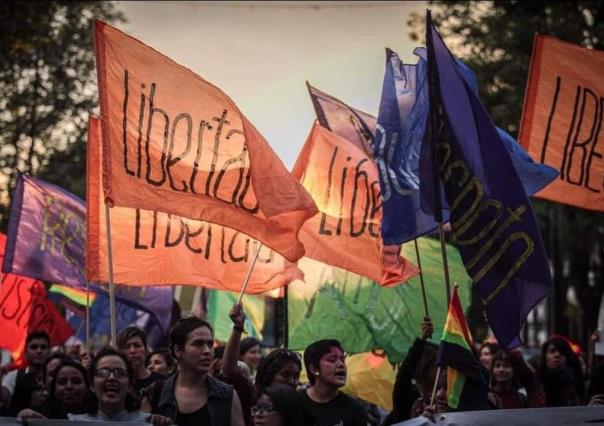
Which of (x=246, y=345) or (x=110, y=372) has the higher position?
(x=246, y=345)

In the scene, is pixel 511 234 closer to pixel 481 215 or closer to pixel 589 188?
pixel 481 215

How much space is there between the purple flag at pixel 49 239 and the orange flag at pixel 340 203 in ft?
7.33

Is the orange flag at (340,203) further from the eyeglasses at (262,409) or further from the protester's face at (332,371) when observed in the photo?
the eyeglasses at (262,409)

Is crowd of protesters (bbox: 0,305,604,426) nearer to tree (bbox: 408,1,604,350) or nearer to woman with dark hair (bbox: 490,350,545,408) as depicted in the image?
woman with dark hair (bbox: 490,350,545,408)

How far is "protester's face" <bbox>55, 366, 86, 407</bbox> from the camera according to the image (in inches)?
361

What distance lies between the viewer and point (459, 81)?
32.7 feet

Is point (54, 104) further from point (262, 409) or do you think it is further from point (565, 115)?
point (262, 409)

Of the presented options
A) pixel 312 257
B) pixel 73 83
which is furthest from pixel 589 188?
pixel 73 83

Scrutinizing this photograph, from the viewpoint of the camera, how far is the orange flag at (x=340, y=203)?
12539mm

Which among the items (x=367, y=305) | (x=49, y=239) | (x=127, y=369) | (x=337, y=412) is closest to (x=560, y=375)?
(x=367, y=305)

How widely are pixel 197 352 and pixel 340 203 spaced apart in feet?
14.1

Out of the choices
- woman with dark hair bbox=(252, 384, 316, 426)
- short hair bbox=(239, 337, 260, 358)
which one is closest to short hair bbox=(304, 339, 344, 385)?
woman with dark hair bbox=(252, 384, 316, 426)

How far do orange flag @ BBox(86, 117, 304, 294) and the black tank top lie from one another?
3054 mm

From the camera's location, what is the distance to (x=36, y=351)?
1238 cm
